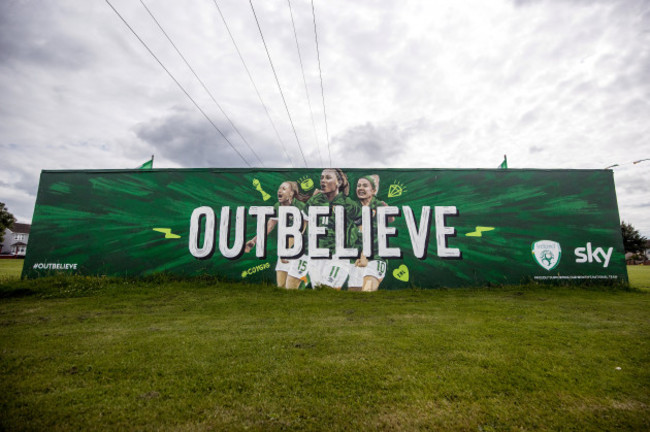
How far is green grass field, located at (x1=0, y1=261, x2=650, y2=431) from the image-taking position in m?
2.41

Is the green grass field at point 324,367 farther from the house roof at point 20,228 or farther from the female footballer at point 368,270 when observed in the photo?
the house roof at point 20,228

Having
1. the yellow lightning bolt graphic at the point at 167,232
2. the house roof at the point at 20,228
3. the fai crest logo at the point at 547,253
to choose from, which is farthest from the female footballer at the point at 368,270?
the house roof at the point at 20,228

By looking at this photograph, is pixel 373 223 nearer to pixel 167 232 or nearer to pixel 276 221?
pixel 276 221

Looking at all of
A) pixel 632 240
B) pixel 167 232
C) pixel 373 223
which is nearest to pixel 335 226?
pixel 373 223

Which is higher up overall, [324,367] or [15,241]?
[15,241]

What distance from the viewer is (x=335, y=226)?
9.60m

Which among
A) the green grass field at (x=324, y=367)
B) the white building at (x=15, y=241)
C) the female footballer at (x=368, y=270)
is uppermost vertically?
the white building at (x=15, y=241)

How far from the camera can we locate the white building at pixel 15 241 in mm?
55763

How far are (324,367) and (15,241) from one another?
80738 millimetres

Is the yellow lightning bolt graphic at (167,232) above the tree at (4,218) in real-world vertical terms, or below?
below

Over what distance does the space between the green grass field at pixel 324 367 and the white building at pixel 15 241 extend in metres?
71.3

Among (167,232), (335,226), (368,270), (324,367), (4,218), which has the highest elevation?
(4,218)

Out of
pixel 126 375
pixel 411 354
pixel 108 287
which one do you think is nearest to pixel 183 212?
pixel 108 287

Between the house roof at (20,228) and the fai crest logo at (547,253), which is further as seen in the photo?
the house roof at (20,228)
